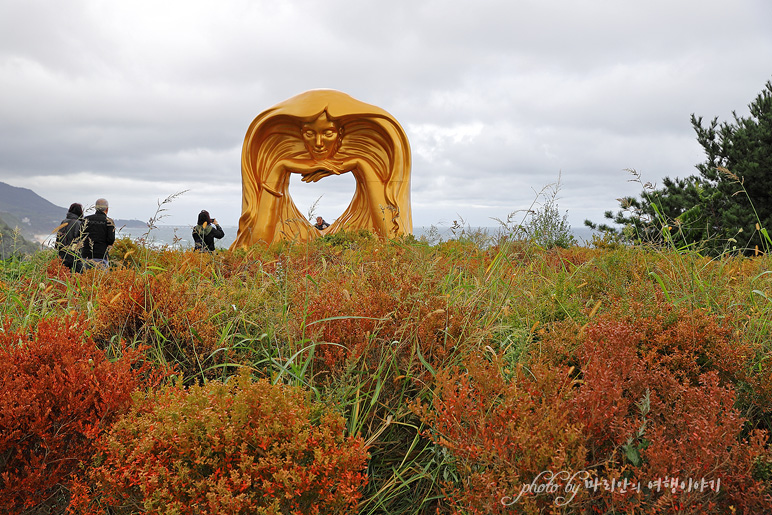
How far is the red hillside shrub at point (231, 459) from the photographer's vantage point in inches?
58.2

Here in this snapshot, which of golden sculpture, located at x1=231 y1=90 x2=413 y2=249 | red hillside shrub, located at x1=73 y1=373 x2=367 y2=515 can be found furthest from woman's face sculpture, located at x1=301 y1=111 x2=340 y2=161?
red hillside shrub, located at x1=73 y1=373 x2=367 y2=515

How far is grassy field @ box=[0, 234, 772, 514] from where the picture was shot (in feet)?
4.79

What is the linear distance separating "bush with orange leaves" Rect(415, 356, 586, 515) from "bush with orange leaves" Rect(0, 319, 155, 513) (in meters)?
1.17

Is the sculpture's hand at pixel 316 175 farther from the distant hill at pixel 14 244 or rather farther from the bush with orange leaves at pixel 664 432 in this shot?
the bush with orange leaves at pixel 664 432

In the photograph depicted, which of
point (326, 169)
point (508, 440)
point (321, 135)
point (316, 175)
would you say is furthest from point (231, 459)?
point (316, 175)

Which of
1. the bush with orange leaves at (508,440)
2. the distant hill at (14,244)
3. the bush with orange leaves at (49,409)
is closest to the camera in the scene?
the bush with orange leaves at (508,440)

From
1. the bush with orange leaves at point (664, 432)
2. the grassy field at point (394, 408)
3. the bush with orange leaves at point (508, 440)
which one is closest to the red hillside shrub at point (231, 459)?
the grassy field at point (394, 408)

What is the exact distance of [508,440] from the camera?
151 cm

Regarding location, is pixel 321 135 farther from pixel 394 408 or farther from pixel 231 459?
pixel 231 459

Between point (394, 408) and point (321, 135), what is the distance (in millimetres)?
7770

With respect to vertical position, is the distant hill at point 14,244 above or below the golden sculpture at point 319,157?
below

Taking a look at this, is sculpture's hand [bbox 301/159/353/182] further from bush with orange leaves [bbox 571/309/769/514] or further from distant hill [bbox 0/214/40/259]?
bush with orange leaves [bbox 571/309/769/514]

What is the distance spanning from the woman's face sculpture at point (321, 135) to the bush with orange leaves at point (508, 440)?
8.10 metres

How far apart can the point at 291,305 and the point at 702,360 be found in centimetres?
208
